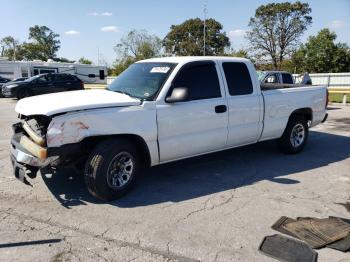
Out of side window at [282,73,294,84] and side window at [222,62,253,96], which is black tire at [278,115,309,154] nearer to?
side window at [222,62,253,96]

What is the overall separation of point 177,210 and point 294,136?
3.96 metres

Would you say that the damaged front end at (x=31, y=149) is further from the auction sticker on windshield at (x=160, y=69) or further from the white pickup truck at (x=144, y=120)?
the auction sticker on windshield at (x=160, y=69)

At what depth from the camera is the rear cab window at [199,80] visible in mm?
5777

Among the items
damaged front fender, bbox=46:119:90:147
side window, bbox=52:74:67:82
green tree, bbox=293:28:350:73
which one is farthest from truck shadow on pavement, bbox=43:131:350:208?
green tree, bbox=293:28:350:73

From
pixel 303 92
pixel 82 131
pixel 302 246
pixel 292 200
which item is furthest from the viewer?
pixel 303 92

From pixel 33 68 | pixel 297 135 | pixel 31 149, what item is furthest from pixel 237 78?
pixel 33 68

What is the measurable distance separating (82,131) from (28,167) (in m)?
0.92

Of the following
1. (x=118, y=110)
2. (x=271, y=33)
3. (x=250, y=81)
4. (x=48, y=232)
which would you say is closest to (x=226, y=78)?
(x=250, y=81)

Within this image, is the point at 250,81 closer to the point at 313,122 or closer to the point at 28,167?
the point at 313,122

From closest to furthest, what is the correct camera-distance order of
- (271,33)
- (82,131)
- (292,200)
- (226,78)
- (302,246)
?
(302,246), (82,131), (292,200), (226,78), (271,33)

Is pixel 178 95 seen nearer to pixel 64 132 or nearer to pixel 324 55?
pixel 64 132

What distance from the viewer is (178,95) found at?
17.3 ft

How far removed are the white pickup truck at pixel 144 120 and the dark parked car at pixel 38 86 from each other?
17.5 m

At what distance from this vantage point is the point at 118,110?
502cm
